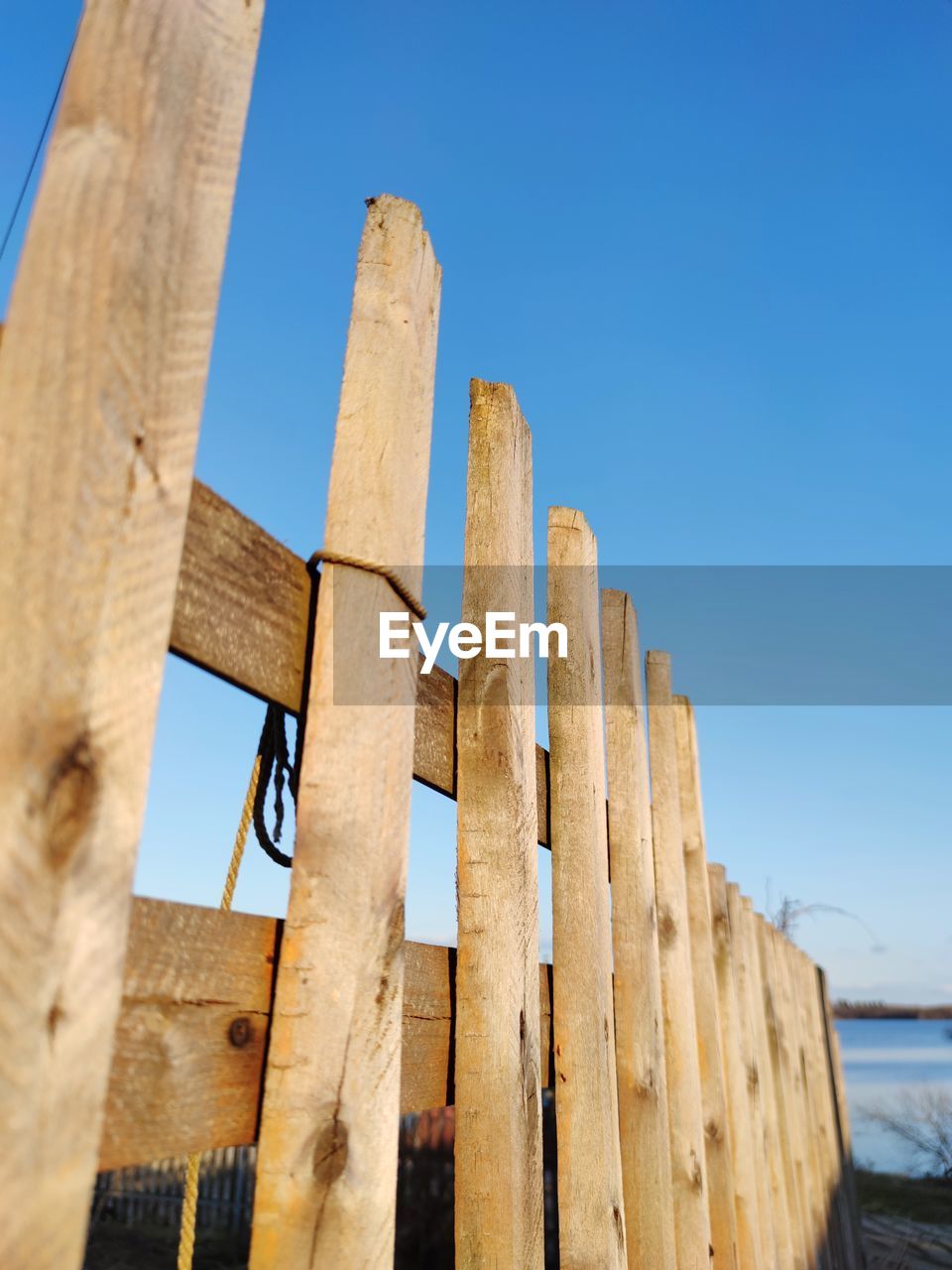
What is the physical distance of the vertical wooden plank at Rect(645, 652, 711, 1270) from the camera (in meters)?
2.58

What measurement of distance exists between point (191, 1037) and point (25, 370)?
0.62 meters

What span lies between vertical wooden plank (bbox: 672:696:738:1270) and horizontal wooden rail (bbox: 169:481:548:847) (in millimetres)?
2392

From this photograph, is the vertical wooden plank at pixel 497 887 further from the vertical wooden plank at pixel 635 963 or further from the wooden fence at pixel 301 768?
the vertical wooden plank at pixel 635 963

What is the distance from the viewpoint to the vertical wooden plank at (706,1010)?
304cm

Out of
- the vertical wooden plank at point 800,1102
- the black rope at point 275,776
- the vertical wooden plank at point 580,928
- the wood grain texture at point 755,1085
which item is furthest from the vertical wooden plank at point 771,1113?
the black rope at point 275,776

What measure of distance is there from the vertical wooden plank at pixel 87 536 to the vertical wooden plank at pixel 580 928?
53.9 inches

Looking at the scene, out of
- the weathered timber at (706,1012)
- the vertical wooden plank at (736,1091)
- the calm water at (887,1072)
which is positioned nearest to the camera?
the weathered timber at (706,1012)

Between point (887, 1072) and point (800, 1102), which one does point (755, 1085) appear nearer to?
point (800, 1102)

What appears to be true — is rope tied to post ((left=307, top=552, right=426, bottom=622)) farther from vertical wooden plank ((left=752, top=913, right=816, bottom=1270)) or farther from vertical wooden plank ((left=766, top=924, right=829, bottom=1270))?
vertical wooden plank ((left=766, top=924, right=829, bottom=1270))

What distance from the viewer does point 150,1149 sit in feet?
2.93

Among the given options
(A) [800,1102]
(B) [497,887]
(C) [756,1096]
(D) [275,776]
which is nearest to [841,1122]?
(A) [800,1102]

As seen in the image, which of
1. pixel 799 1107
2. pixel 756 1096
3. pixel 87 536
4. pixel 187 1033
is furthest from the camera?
pixel 799 1107

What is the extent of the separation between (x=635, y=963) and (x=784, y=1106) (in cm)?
356

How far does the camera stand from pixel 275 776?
4.27 feet
